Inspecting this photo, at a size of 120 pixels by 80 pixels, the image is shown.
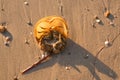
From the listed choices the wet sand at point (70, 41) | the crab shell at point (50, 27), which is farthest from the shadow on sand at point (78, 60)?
the crab shell at point (50, 27)

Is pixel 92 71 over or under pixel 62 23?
under

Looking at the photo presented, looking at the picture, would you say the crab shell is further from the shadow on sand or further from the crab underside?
the shadow on sand

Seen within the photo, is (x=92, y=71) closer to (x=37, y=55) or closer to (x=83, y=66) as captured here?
(x=83, y=66)

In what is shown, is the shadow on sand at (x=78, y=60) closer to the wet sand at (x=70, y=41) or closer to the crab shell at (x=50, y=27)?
the wet sand at (x=70, y=41)

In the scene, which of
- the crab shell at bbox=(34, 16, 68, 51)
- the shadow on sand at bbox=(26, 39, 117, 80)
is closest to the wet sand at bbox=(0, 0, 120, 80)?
the shadow on sand at bbox=(26, 39, 117, 80)

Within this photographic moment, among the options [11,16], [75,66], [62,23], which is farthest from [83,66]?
[11,16]

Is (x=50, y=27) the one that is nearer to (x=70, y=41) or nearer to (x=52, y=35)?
(x=52, y=35)
